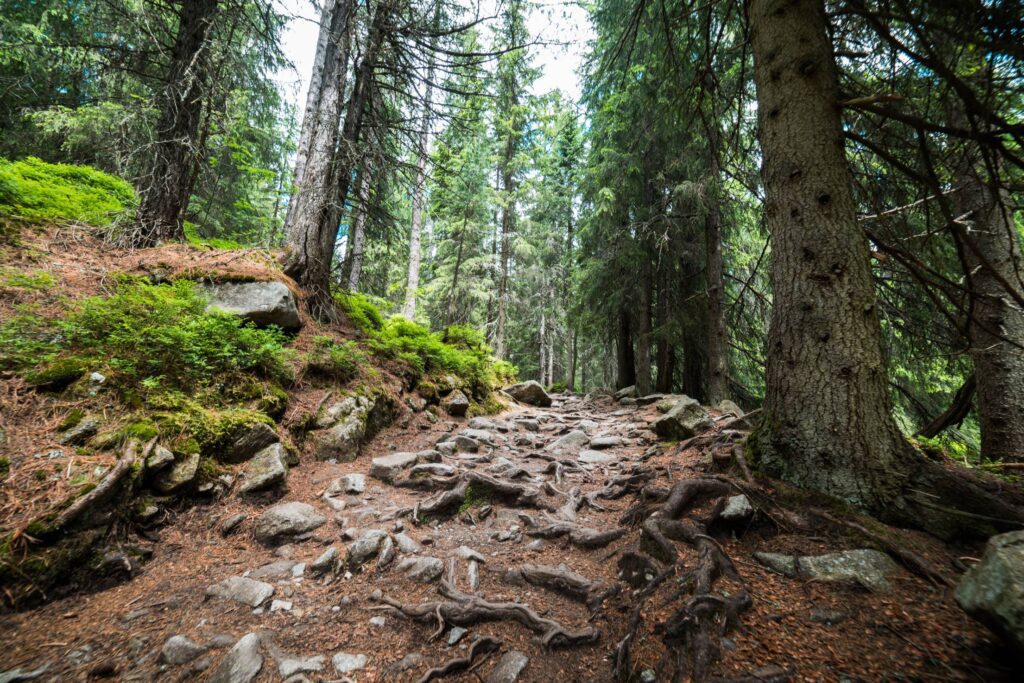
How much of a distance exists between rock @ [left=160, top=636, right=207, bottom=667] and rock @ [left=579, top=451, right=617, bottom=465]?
15.2 ft

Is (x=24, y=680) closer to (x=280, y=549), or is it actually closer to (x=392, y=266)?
(x=280, y=549)

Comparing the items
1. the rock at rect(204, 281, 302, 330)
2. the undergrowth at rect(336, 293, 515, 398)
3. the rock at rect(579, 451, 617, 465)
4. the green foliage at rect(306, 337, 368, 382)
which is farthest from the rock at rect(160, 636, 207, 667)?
the undergrowth at rect(336, 293, 515, 398)

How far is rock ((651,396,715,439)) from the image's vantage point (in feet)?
18.3

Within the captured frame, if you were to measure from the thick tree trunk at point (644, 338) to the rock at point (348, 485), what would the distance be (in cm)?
1020

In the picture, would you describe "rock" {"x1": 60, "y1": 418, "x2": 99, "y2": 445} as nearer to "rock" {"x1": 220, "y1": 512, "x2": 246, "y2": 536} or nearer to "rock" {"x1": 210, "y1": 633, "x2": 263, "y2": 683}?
"rock" {"x1": 220, "y1": 512, "x2": 246, "y2": 536}

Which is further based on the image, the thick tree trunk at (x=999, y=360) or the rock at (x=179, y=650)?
the thick tree trunk at (x=999, y=360)

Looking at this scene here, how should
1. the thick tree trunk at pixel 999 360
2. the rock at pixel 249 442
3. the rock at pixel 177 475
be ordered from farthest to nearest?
the thick tree trunk at pixel 999 360, the rock at pixel 249 442, the rock at pixel 177 475

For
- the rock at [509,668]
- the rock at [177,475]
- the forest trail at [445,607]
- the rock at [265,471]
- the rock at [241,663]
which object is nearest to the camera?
the forest trail at [445,607]

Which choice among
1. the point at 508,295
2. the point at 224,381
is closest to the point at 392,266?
the point at 508,295

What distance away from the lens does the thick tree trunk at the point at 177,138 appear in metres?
5.98

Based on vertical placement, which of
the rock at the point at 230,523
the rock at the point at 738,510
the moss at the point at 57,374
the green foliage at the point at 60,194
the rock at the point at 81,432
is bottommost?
the rock at the point at 230,523

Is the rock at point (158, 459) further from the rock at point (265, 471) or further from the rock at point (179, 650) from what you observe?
the rock at point (179, 650)

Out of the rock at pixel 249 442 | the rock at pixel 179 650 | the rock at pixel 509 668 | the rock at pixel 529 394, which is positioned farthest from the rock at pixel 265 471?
the rock at pixel 529 394

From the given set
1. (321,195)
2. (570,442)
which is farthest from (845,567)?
(321,195)
